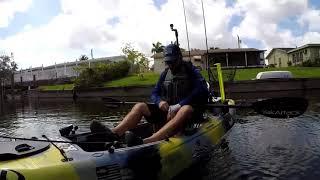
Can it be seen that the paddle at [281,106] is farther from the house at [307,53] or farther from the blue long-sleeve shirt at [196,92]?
the house at [307,53]

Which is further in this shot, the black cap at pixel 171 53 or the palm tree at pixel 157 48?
the palm tree at pixel 157 48

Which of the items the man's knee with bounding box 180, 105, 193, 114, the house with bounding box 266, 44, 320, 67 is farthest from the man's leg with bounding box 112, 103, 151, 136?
the house with bounding box 266, 44, 320, 67

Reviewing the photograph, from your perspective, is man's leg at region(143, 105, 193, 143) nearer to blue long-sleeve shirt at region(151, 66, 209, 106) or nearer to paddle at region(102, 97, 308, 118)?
blue long-sleeve shirt at region(151, 66, 209, 106)

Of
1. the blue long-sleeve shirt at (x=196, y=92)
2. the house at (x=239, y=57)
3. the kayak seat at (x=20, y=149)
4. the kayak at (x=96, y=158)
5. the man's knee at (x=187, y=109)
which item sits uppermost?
the house at (x=239, y=57)

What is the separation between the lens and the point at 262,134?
13305 mm

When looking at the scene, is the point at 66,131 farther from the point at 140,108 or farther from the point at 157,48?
the point at 157,48

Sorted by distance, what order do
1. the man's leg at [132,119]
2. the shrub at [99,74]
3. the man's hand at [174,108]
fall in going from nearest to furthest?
the man's leg at [132,119], the man's hand at [174,108], the shrub at [99,74]

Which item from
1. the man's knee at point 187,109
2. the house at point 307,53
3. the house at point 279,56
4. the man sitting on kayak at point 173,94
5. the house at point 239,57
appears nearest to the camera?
the man's knee at point 187,109

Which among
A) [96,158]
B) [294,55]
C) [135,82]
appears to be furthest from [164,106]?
[294,55]

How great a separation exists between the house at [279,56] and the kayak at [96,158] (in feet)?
240

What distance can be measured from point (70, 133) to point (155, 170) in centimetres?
212

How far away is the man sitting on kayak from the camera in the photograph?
8.55 meters

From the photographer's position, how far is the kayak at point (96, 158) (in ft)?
17.9

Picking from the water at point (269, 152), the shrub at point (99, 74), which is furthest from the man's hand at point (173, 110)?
the shrub at point (99, 74)
